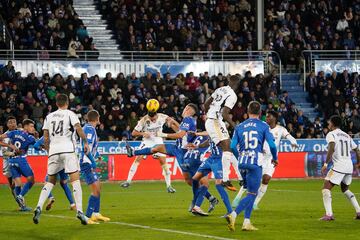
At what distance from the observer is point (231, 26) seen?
42688 mm

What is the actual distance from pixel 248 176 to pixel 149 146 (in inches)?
321

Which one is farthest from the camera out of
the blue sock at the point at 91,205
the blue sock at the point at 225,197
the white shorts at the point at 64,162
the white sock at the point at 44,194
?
the blue sock at the point at 91,205

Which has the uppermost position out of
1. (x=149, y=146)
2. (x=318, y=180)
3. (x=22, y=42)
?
(x=22, y=42)

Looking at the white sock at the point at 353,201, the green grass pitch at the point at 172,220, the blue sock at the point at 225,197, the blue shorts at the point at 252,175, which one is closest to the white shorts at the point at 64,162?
the green grass pitch at the point at 172,220

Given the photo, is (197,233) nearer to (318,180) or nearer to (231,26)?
(318,180)

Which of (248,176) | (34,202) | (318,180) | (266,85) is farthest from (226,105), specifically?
(266,85)

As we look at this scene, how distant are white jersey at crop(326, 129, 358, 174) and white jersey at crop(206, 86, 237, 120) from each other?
6.92ft

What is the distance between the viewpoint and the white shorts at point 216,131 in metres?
19.2

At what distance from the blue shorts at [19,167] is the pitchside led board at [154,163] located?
10.1m

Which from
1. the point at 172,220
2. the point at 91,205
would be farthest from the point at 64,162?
the point at 172,220

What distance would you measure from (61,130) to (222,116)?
3.78 m

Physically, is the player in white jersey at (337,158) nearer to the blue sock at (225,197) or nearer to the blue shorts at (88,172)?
the blue sock at (225,197)

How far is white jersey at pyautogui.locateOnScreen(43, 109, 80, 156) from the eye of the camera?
672 inches

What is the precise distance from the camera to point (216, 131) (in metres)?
19.3
